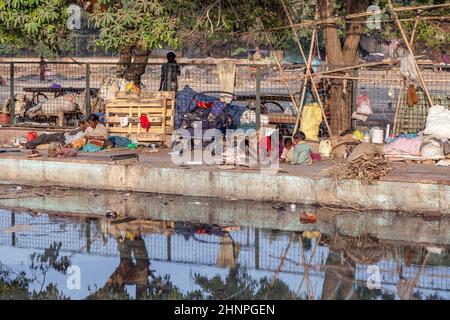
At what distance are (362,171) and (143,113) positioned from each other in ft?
19.5

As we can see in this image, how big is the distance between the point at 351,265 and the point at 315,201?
3.77 meters

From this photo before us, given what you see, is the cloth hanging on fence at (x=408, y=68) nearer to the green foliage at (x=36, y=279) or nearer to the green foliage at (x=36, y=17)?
the green foliage at (x=36, y=17)

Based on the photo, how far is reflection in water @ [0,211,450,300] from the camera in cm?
1061

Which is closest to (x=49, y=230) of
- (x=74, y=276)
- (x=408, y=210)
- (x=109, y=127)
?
(x=74, y=276)

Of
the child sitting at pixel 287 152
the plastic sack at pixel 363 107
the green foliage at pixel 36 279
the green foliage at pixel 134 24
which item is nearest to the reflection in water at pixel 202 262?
the green foliage at pixel 36 279

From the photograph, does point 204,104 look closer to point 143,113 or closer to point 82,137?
point 143,113

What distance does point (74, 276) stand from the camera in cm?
1130

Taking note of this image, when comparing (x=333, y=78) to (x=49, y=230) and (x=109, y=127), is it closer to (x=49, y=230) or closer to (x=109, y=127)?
(x=109, y=127)

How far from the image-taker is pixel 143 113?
19812mm

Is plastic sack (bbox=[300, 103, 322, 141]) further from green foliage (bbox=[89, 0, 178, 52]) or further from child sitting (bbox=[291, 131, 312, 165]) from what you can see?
green foliage (bbox=[89, 0, 178, 52])

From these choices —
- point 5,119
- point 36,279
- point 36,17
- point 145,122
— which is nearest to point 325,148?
point 145,122
